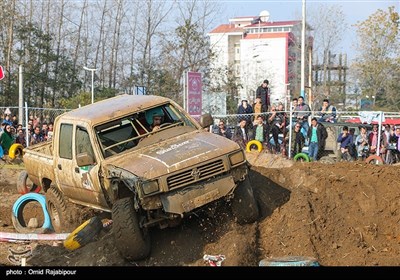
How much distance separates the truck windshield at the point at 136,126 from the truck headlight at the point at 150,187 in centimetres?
124

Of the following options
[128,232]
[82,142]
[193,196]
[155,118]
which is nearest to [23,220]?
[82,142]

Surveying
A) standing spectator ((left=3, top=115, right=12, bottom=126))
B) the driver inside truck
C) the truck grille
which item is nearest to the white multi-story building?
standing spectator ((left=3, top=115, right=12, bottom=126))

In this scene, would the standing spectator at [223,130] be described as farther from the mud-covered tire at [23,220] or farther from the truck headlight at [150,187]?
the truck headlight at [150,187]

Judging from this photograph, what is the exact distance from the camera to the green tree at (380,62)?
38.4m

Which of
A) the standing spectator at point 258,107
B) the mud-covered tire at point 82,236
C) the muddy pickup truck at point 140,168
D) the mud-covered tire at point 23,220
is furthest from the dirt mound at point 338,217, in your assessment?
the standing spectator at point 258,107

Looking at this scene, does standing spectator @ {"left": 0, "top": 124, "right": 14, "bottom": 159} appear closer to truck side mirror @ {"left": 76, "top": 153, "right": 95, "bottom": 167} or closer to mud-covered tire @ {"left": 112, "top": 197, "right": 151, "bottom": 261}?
truck side mirror @ {"left": 76, "top": 153, "right": 95, "bottom": 167}

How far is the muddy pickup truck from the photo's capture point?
759 centimetres

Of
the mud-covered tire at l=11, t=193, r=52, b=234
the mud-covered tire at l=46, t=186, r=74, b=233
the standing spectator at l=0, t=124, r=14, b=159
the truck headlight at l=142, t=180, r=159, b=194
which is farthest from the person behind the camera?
the standing spectator at l=0, t=124, r=14, b=159

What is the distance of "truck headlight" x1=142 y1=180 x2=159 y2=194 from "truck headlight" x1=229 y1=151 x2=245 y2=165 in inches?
41.7

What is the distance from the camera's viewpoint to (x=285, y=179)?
33.1 ft

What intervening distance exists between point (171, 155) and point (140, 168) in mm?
471

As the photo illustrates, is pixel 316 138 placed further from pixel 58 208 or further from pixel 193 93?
pixel 58 208

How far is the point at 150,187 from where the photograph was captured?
294 inches

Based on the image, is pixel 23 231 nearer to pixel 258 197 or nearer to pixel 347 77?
pixel 258 197
